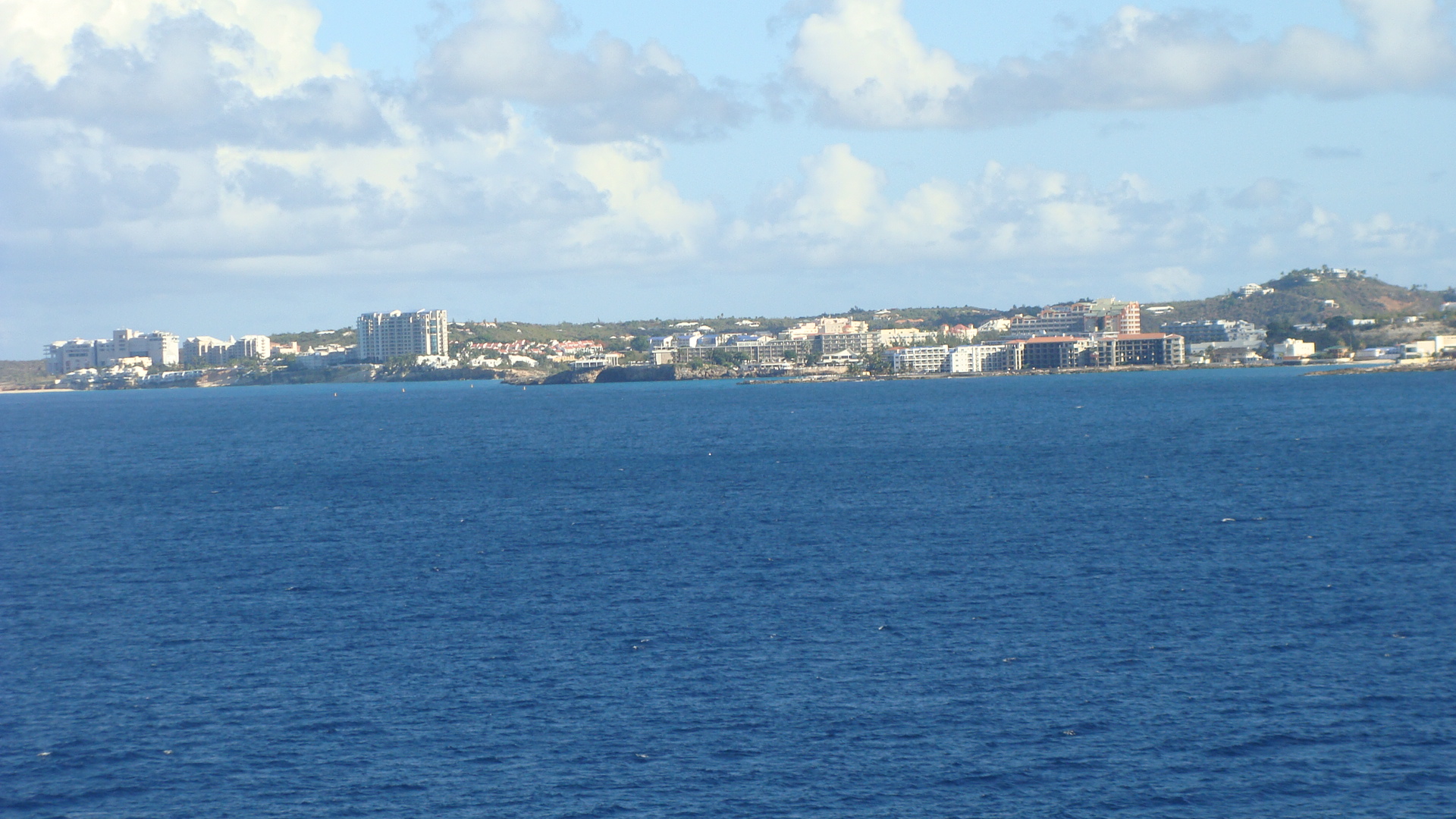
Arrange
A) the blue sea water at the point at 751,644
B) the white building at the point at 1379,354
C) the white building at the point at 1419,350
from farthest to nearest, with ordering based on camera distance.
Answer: the white building at the point at 1379,354
the white building at the point at 1419,350
the blue sea water at the point at 751,644

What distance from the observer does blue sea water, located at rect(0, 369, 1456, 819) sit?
20.1m

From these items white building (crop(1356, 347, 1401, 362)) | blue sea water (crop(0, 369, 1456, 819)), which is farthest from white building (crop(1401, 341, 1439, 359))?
blue sea water (crop(0, 369, 1456, 819))

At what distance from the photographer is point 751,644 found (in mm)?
27312

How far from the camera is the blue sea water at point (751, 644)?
66.0 ft

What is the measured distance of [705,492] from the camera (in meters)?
53.3

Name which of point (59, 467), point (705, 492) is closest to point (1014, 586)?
point (705, 492)

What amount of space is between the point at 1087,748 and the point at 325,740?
12.5m

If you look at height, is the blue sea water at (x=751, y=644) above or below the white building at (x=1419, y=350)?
below

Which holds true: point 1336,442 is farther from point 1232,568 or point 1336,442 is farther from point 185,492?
point 185,492

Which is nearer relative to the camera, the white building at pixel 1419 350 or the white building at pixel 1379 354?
the white building at pixel 1419 350

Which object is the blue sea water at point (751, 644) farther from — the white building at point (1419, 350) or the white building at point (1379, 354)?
the white building at point (1379, 354)

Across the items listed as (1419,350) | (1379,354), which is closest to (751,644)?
(1419,350)

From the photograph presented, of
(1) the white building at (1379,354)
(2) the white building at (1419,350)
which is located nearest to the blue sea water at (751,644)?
(2) the white building at (1419,350)

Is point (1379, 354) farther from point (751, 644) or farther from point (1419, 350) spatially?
point (751, 644)
